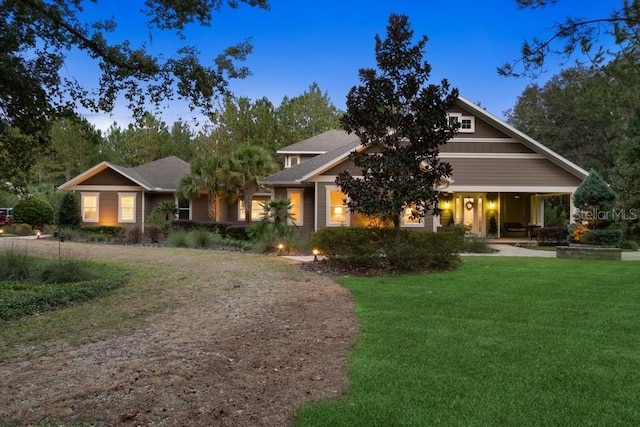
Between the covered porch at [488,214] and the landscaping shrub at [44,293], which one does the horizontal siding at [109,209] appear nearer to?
the landscaping shrub at [44,293]

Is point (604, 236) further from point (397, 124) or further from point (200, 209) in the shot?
point (200, 209)

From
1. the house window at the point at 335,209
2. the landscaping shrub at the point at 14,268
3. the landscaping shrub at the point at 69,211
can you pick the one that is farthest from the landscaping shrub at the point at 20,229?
the landscaping shrub at the point at 14,268

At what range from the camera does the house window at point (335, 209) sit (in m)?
20.5

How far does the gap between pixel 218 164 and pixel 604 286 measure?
19.0m

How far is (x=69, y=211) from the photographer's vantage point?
25.7 metres

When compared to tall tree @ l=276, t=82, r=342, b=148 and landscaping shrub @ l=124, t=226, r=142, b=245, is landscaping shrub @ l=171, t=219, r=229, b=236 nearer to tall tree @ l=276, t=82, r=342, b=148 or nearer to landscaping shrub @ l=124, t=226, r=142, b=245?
landscaping shrub @ l=124, t=226, r=142, b=245

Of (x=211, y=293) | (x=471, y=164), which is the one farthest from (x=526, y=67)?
(x=471, y=164)

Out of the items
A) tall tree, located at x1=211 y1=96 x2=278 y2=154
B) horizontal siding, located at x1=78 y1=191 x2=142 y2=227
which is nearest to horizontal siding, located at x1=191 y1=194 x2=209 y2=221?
horizontal siding, located at x1=78 y1=191 x2=142 y2=227

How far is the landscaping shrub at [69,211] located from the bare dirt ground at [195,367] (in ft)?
65.7

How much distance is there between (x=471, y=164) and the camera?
2233 cm

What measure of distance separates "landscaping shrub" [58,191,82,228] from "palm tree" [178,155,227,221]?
231 inches

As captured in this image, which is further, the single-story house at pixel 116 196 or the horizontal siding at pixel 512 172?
the single-story house at pixel 116 196

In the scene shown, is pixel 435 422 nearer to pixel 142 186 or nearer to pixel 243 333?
pixel 243 333

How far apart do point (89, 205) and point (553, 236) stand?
2336 centimetres
